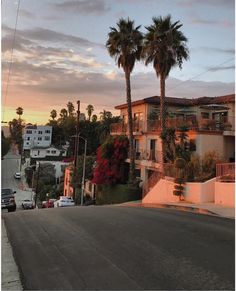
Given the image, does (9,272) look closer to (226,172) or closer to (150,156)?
(226,172)

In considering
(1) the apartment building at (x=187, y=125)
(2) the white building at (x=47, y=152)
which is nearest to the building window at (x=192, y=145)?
(1) the apartment building at (x=187, y=125)

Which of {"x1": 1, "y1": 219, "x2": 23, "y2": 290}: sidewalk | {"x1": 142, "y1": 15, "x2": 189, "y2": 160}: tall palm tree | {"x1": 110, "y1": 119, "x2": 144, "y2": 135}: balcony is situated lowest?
{"x1": 1, "y1": 219, "x2": 23, "y2": 290}: sidewalk

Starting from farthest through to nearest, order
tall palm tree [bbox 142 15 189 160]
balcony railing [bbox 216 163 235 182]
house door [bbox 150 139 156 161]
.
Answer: house door [bbox 150 139 156 161] < tall palm tree [bbox 142 15 189 160] < balcony railing [bbox 216 163 235 182]

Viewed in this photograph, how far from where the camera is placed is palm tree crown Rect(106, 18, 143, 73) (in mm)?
37656

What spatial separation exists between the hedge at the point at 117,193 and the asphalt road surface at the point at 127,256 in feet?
76.0

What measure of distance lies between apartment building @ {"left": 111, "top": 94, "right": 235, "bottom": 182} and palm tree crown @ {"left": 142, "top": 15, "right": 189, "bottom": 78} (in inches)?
170

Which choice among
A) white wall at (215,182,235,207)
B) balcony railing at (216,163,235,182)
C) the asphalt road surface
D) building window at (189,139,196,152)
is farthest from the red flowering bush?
the asphalt road surface

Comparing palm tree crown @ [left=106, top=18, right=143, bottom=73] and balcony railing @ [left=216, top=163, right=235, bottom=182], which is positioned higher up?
palm tree crown @ [left=106, top=18, right=143, bottom=73]

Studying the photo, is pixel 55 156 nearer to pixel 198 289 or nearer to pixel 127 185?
pixel 127 185

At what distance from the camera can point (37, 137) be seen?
123 metres

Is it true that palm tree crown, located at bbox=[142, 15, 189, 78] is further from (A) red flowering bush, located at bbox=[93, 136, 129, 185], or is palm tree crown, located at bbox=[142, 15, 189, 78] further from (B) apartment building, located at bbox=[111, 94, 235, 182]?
(A) red flowering bush, located at bbox=[93, 136, 129, 185]

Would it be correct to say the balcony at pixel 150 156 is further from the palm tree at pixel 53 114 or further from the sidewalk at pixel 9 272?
the palm tree at pixel 53 114

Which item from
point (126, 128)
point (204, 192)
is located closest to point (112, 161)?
point (126, 128)

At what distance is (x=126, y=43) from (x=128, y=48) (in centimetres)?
47
